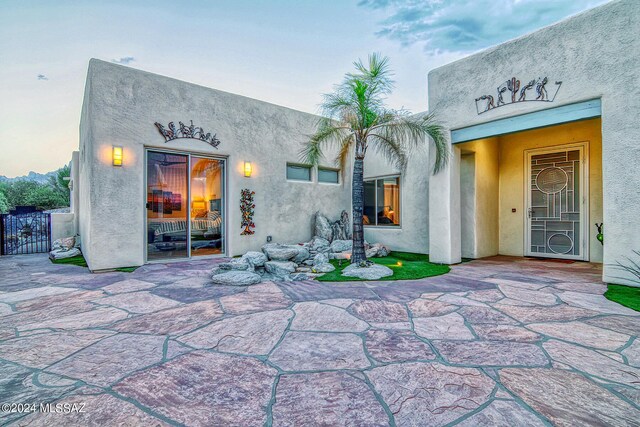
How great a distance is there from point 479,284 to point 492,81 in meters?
4.00

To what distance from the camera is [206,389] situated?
1.81 meters

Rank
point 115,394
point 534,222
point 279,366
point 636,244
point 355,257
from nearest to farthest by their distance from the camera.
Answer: point 115,394 → point 279,366 → point 636,244 → point 355,257 → point 534,222

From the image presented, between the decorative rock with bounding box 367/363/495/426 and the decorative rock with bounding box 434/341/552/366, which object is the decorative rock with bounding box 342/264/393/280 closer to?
the decorative rock with bounding box 434/341/552/366

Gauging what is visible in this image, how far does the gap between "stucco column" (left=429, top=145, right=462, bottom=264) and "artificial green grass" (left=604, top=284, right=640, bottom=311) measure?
8.56 feet

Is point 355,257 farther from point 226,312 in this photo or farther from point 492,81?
point 492,81

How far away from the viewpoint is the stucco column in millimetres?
6352

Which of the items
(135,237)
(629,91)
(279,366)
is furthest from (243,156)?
(629,91)

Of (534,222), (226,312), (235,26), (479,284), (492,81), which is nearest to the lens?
(226,312)

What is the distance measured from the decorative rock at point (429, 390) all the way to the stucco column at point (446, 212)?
15.8 ft

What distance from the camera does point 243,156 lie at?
766 centimetres

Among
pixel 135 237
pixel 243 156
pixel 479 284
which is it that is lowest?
pixel 479 284

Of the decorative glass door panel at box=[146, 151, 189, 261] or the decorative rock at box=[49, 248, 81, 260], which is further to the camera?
the decorative rock at box=[49, 248, 81, 260]

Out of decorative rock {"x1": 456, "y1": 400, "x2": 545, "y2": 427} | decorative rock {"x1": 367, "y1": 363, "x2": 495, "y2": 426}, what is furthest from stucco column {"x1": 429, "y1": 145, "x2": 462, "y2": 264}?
decorative rock {"x1": 456, "y1": 400, "x2": 545, "y2": 427}

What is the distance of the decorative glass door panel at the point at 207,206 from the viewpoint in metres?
7.03
